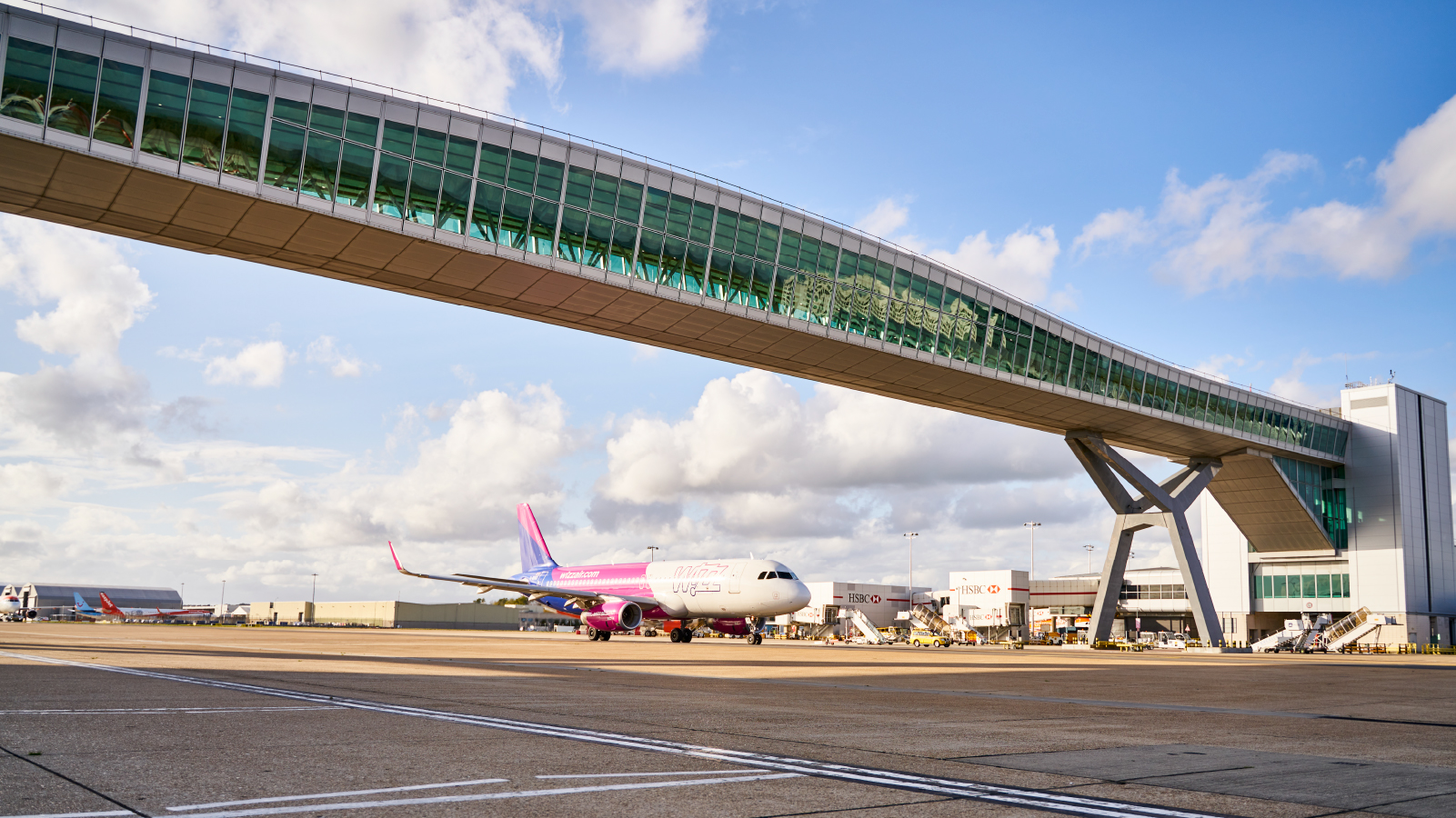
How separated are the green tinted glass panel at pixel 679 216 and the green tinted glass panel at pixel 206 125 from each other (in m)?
15.8

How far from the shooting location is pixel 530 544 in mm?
79562

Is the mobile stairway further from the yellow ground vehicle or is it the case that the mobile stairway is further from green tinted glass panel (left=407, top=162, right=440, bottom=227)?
green tinted glass panel (left=407, top=162, right=440, bottom=227)

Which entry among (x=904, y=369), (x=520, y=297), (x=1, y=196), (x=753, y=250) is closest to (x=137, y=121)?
(x=1, y=196)

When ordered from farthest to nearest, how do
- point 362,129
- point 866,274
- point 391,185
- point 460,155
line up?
1. point 866,274
2. point 460,155
3. point 391,185
4. point 362,129

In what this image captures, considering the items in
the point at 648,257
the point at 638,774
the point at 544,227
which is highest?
the point at 544,227

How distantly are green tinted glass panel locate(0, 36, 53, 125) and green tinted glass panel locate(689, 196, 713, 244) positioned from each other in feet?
69.9

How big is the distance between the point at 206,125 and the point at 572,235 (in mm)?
12322

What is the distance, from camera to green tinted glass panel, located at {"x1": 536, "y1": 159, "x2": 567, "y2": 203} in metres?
36.6

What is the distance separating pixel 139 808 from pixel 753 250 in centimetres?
3750

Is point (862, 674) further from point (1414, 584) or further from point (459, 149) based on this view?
point (1414, 584)

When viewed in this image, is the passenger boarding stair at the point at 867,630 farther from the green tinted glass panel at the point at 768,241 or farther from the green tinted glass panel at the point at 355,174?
the green tinted glass panel at the point at 355,174

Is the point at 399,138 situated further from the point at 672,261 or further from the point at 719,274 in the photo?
the point at 719,274

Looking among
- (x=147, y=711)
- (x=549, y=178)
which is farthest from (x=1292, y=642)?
(x=147, y=711)

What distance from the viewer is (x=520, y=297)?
131ft
